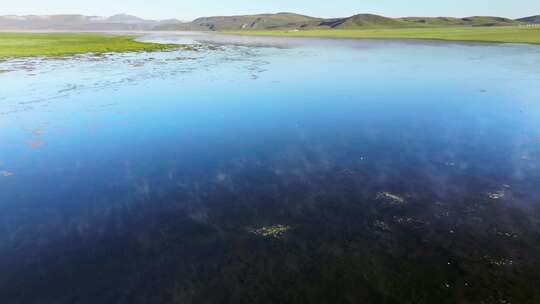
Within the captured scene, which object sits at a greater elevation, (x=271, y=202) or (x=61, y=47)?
(x=61, y=47)

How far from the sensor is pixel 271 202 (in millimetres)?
13359

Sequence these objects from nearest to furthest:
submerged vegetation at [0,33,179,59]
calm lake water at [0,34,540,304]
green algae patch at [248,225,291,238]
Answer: calm lake water at [0,34,540,304]
green algae patch at [248,225,291,238]
submerged vegetation at [0,33,179,59]

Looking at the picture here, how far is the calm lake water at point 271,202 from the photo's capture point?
9.23 metres

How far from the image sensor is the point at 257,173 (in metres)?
15.9

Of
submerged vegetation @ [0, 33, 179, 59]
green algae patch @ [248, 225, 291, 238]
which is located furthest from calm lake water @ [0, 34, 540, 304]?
submerged vegetation @ [0, 33, 179, 59]

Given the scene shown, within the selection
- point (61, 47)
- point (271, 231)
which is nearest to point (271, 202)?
point (271, 231)

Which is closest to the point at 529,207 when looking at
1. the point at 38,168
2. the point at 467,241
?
the point at 467,241

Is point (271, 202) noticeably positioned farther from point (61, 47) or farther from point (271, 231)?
point (61, 47)

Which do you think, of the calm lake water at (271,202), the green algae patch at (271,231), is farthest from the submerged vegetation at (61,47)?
the green algae patch at (271,231)

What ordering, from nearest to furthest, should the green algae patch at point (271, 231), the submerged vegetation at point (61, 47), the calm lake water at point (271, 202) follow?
the calm lake water at point (271, 202), the green algae patch at point (271, 231), the submerged vegetation at point (61, 47)

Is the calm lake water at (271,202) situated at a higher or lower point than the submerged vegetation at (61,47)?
lower

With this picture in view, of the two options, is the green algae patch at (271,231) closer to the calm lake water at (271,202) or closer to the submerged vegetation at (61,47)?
the calm lake water at (271,202)

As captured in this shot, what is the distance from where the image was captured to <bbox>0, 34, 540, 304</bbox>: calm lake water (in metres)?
9.23

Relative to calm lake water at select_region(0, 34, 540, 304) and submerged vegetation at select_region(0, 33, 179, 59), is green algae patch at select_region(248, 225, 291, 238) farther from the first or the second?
submerged vegetation at select_region(0, 33, 179, 59)
